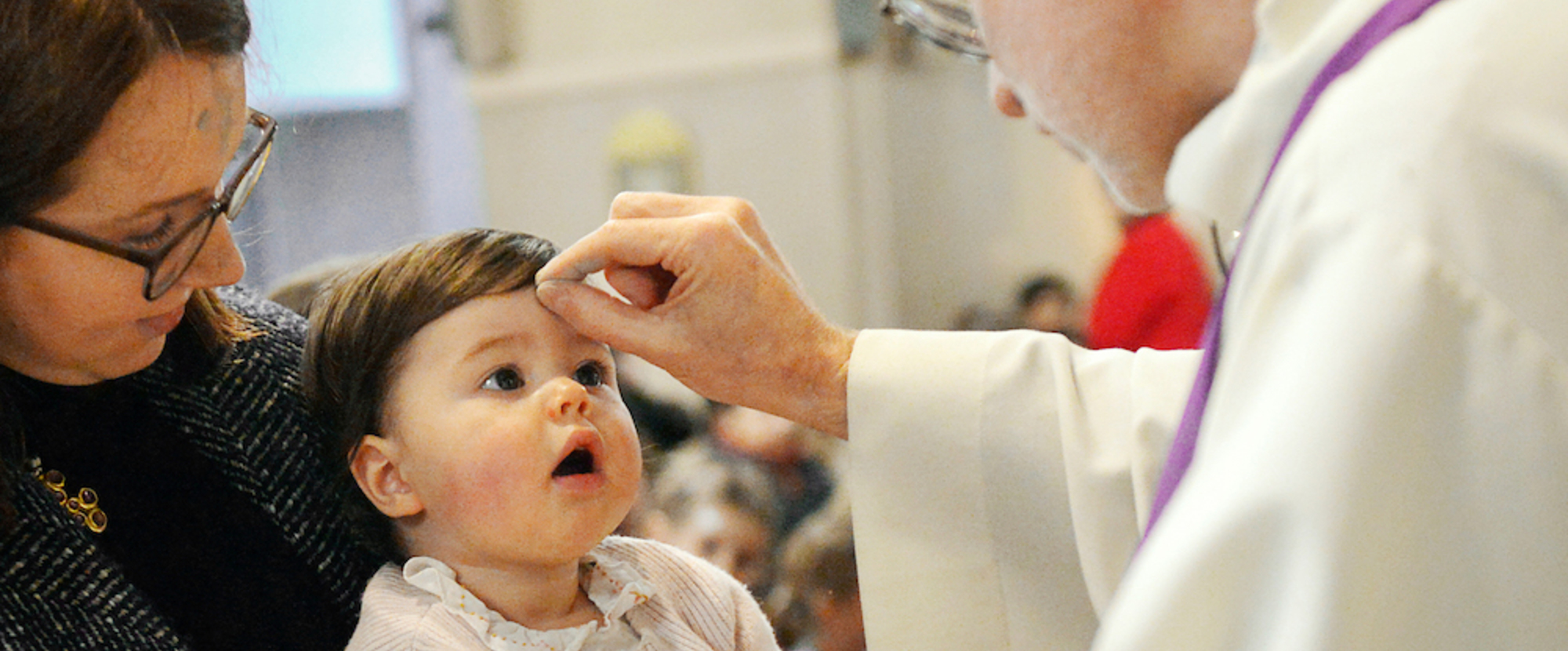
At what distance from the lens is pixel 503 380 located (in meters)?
1.48

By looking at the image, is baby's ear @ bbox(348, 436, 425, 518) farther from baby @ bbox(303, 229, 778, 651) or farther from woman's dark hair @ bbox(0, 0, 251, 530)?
woman's dark hair @ bbox(0, 0, 251, 530)

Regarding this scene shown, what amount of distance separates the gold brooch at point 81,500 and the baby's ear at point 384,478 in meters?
0.24

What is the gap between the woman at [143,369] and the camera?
4.15 feet

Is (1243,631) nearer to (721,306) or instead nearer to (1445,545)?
(1445,545)

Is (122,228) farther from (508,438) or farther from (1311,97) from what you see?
(1311,97)

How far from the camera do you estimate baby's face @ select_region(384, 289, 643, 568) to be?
1.43m

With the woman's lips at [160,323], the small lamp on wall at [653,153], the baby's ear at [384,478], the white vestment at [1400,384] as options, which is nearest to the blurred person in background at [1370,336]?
the white vestment at [1400,384]

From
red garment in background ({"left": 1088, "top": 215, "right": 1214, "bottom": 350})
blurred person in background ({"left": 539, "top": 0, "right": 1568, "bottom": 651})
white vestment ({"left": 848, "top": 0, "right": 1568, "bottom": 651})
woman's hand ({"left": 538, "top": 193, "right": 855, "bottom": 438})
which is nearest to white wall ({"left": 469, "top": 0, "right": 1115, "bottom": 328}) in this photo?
red garment in background ({"left": 1088, "top": 215, "right": 1214, "bottom": 350})

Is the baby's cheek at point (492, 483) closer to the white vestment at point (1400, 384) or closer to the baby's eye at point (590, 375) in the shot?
the baby's eye at point (590, 375)

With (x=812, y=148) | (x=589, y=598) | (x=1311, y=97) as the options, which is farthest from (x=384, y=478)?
(x=812, y=148)

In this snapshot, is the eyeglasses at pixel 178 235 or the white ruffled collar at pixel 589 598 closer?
the eyeglasses at pixel 178 235

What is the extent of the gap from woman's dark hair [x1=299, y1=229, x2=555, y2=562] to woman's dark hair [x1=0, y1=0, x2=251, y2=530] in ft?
0.99

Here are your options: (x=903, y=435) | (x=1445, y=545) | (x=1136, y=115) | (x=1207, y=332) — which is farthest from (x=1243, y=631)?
(x=903, y=435)

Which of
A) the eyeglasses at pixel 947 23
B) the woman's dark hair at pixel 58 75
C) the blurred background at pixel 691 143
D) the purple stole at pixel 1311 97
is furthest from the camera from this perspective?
the blurred background at pixel 691 143
